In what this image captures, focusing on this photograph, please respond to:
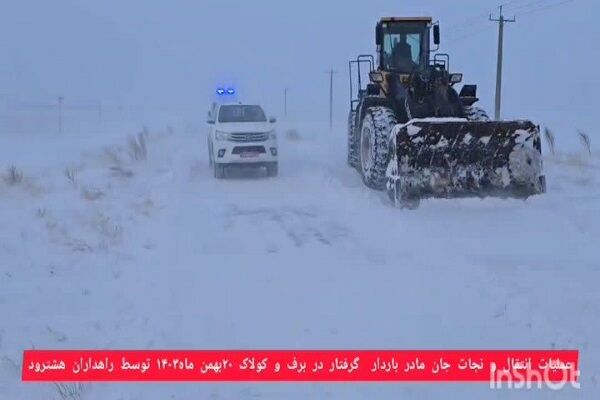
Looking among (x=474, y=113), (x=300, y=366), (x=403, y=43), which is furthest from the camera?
(x=403, y=43)

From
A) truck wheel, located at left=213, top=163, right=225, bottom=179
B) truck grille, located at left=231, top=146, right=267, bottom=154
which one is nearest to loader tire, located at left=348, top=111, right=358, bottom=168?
truck grille, located at left=231, top=146, right=267, bottom=154

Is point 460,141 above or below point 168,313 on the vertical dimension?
above

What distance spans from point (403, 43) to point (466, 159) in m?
4.51

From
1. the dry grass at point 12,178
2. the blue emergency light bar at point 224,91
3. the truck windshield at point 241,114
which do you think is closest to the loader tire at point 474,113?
the truck windshield at point 241,114

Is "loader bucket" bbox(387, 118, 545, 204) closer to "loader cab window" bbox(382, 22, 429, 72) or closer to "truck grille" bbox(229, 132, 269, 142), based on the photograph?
"loader cab window" bbox(382, 22, 429, 72)

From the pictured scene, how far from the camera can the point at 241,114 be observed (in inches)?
674

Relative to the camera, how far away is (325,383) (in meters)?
4.82

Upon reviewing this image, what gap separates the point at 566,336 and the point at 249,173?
498 inches

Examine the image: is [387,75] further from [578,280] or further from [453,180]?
[578,280]

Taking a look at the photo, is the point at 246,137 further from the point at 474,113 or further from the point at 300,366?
the point at 300,366

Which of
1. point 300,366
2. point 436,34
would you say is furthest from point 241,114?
point 300,366

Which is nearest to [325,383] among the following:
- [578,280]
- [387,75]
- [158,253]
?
[578,280]

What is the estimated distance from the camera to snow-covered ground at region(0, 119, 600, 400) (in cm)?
538

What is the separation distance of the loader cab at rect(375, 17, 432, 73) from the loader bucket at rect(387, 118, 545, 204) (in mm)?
3893
